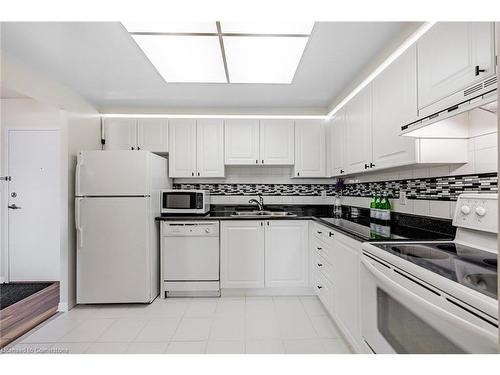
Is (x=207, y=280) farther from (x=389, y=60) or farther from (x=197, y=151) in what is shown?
(x=389, y=60)

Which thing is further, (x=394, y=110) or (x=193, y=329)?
(x=193, y=329)

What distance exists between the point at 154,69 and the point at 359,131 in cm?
197

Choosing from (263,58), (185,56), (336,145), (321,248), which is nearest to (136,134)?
(185,56)

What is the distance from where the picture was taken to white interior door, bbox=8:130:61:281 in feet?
10.2

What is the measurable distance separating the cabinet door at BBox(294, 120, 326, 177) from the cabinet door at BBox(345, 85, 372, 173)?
0.64 m

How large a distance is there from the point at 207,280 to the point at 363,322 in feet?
5.64

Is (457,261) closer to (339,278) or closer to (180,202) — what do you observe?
(339,278)

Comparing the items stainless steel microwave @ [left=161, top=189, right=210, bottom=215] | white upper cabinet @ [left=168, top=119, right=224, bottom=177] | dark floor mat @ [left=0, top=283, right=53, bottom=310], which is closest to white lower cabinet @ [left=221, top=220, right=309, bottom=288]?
stainless steel microwave @ [left=161, top=189, right=210, bottom=215]

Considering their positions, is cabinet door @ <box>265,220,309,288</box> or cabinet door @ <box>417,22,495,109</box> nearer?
cabinet door @ <box>417,22,495,109</box>

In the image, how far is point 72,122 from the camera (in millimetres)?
2617

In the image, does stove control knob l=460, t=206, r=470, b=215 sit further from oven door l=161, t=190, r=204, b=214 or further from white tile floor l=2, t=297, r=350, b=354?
oven door l=161, t=190, r=204, b=214

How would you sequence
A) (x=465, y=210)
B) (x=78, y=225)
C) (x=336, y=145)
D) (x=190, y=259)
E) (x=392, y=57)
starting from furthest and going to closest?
(x=336, y=145) → (x=190, y=259) → (x=78, y=225) → (x=392, y=57) → (x=465, y=210)

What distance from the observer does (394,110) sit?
5.51ft
